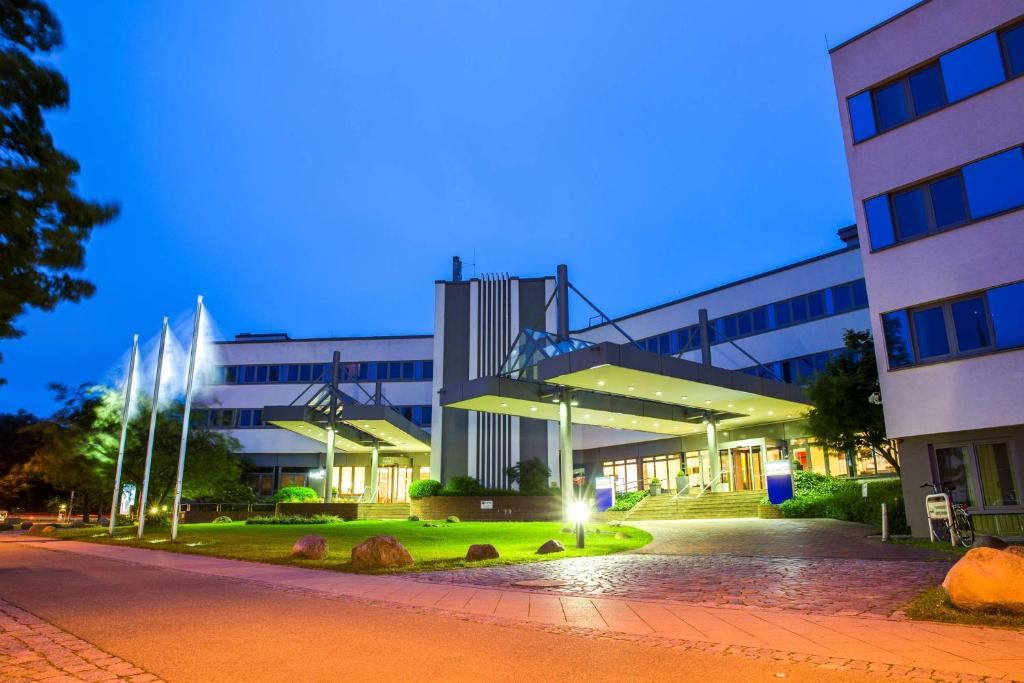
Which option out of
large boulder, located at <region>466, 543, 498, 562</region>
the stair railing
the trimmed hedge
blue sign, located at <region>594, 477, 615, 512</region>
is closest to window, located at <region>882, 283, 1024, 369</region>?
the trimmed hedge

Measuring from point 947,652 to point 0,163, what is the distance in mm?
12349

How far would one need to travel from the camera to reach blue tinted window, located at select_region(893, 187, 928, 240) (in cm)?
1803

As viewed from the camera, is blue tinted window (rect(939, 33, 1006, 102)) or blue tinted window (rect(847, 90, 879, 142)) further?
blue tinted window (rect(847, 90, 879, 142))

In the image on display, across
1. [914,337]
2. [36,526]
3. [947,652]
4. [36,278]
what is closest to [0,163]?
[36,278]

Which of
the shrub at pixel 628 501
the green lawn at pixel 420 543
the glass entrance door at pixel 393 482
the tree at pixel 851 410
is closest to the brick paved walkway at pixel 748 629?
the green lawn at pixel 420 543

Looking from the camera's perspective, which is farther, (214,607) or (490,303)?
(490,303)

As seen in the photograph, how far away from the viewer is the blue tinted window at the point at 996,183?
639 inches

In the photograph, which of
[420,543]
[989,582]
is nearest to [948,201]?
[989,582]

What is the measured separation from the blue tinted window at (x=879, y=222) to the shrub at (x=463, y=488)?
23.6 meters

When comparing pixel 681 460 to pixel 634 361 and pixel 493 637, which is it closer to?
pixel 634 361

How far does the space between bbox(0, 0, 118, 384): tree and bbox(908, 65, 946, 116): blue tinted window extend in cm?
1951

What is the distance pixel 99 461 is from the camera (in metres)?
32.4

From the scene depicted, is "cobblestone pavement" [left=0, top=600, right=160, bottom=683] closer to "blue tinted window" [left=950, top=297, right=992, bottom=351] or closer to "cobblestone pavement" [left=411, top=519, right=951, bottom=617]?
"cobblestone pavement" [left=411, top=519, right=951, bottom=617]

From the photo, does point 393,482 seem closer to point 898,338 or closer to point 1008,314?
point 898,338
